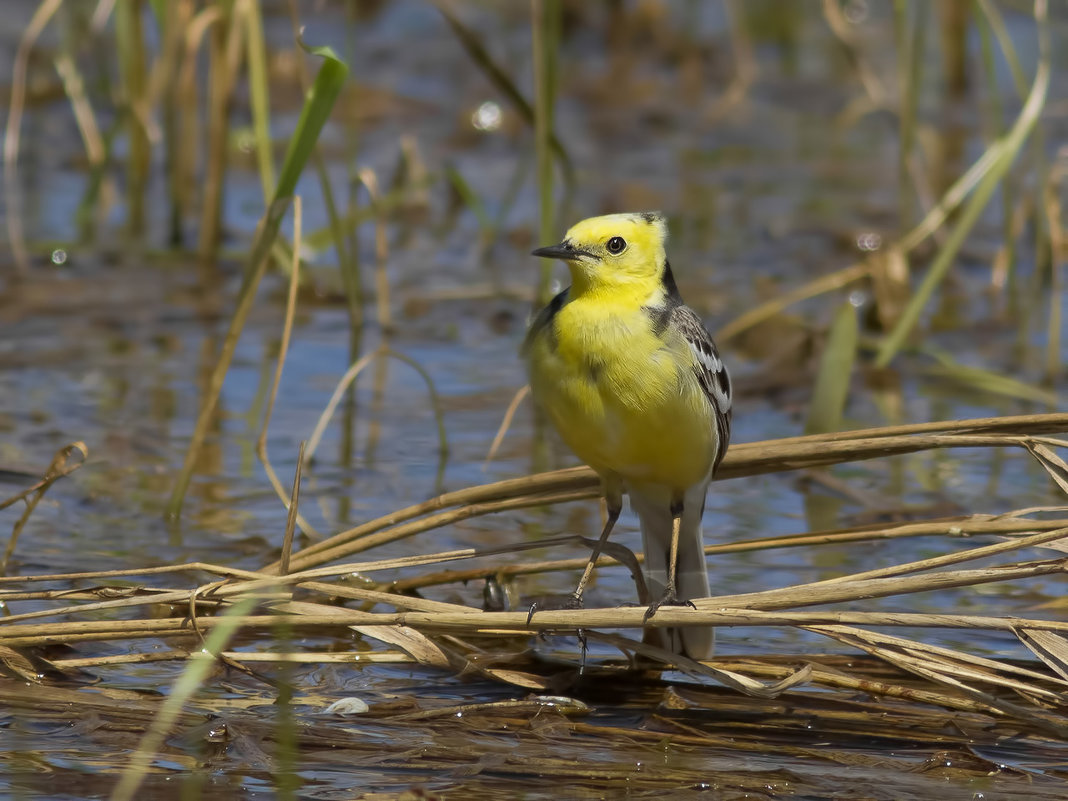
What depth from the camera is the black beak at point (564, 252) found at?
459cm

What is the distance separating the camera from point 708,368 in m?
4.66

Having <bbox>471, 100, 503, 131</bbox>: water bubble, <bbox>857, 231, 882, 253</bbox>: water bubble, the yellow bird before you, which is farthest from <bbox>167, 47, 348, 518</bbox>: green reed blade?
<bbox>471, 100, 503, 131</bbox>: water bubble

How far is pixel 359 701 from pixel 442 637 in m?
0.46

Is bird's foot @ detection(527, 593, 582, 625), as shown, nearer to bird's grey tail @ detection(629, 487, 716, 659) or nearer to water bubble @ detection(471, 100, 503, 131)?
bird's grey tail @ detection(629, 487, 716, 659)

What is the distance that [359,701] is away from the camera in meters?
4.14

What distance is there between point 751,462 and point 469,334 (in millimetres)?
3620

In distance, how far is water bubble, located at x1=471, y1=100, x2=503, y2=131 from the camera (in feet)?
41.0

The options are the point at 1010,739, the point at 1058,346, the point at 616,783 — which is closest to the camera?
the point at 616,783

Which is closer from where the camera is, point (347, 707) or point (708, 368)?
point (347, 707)

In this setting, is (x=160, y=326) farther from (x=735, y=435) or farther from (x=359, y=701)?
(x=359, y=701)

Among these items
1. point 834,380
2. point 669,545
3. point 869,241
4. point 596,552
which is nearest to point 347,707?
point 596,552

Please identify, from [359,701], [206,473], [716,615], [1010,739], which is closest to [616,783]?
[716,615]

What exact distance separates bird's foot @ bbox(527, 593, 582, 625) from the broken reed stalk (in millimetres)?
316

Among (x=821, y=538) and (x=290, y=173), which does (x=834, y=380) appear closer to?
(x=821, y=538)
